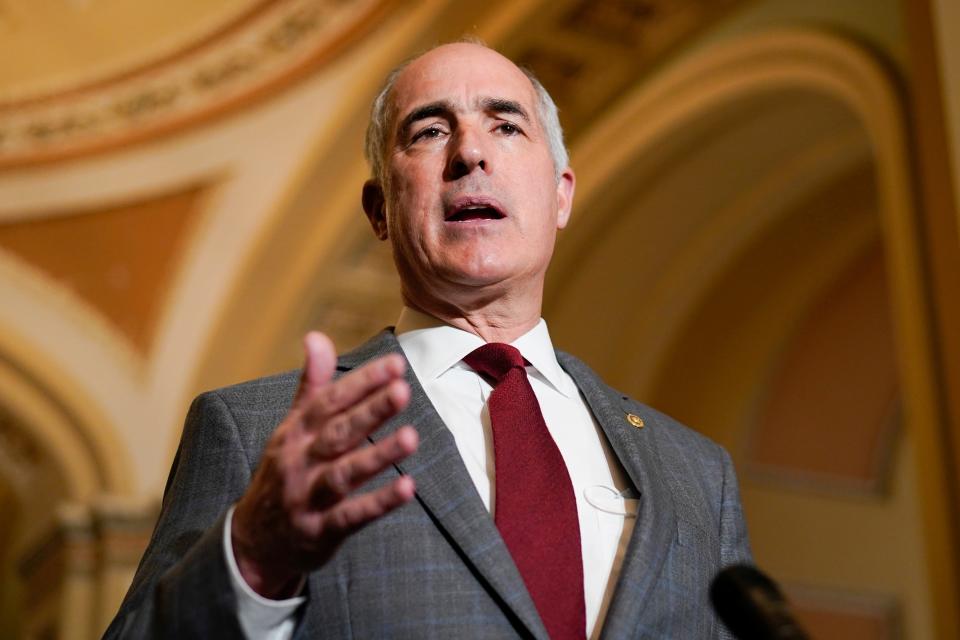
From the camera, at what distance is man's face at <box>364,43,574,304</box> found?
1.60 m

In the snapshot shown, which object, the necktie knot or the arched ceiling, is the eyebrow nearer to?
the necktie knot

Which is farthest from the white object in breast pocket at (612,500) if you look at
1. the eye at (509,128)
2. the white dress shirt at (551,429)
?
the eye at (509,128)

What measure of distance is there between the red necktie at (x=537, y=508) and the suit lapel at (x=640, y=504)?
0.05 metres

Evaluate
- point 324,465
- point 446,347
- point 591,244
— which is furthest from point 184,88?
point 324,465

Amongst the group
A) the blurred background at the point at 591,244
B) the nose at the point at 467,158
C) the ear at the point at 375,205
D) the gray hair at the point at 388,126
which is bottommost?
the nose at the point at 467,158

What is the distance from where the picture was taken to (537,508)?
1.37 m

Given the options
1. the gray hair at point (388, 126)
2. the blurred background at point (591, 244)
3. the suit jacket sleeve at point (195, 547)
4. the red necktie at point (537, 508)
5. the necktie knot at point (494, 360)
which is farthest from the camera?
the blurred background at point (591, 244)

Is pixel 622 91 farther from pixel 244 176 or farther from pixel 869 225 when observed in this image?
pixel 244 176

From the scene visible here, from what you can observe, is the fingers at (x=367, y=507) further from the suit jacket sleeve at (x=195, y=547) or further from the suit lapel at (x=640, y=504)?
the suit lapel at (x=640, y=504)

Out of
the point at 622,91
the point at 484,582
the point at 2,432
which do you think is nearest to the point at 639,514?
the point at 484,582

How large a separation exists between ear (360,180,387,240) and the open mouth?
237mm

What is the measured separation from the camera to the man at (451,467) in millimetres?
1109

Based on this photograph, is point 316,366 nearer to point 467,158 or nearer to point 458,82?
point 467,158

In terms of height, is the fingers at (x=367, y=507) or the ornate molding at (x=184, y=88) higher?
the ornate molding at (x=184, y=88)
